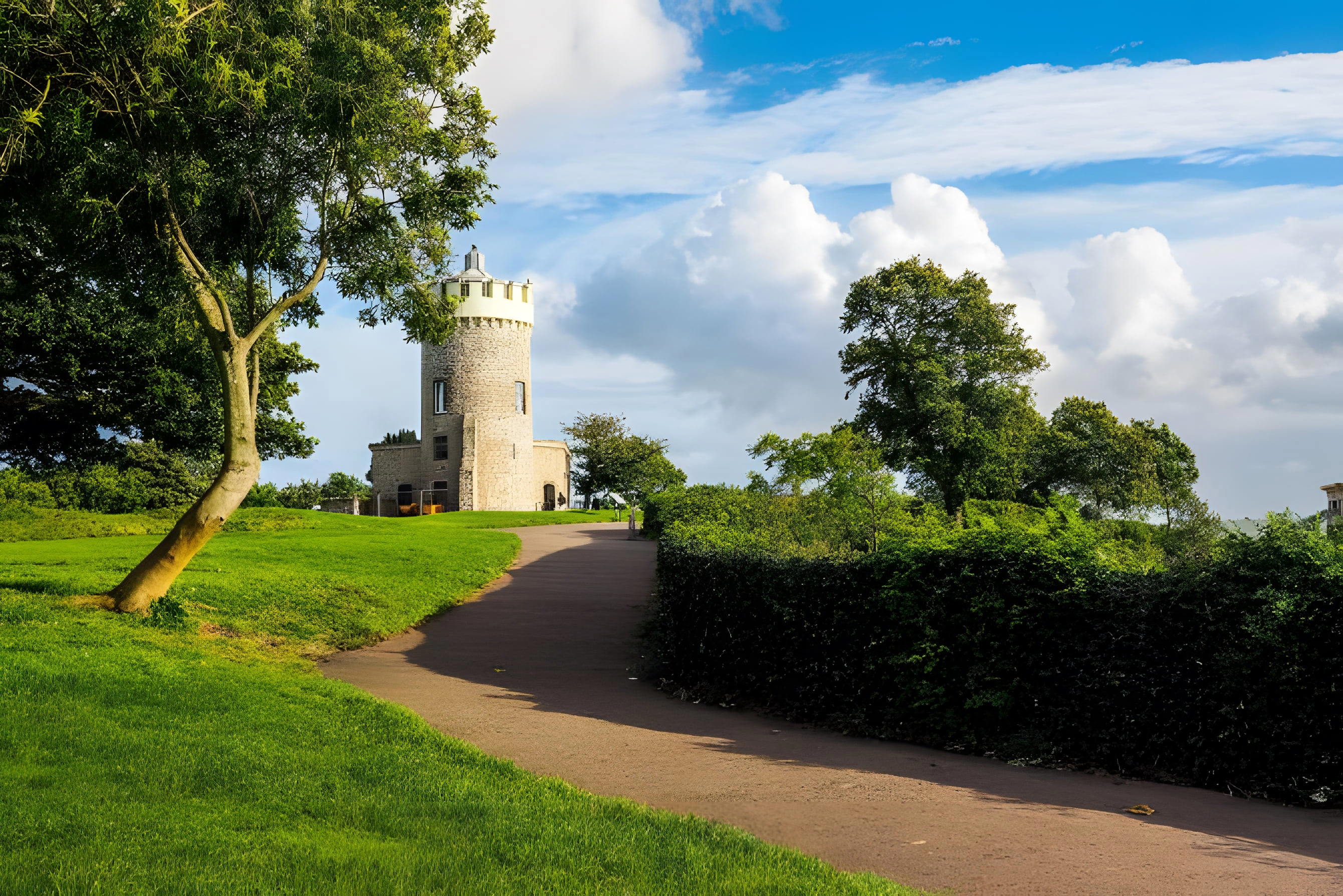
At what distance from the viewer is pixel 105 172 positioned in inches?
498

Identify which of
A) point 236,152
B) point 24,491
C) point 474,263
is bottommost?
point 24,491

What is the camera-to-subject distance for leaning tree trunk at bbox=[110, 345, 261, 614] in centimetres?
1339

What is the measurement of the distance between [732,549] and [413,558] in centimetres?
1241

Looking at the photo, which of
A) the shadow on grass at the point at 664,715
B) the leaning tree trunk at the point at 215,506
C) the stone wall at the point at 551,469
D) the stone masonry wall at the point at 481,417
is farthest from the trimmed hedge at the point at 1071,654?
the stone wall at the point at 551,469

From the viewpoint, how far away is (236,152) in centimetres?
1431

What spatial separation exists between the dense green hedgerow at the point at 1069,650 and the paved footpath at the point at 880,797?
14.0 inches

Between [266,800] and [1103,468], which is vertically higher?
[1103,468]

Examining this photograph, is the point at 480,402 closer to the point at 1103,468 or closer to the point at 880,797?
the point at 1103,468

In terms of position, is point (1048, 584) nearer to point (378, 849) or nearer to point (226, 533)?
point (378, 849)

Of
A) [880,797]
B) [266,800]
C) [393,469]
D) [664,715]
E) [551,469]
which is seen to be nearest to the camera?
[266,800]

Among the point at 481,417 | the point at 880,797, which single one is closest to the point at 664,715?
the point at 880,797

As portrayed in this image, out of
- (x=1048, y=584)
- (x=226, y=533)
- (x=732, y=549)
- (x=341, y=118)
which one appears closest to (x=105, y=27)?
(x=341, y=118)

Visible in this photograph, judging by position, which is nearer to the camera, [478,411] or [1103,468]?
[1103,468]

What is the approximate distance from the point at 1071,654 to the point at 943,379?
1308 inches
